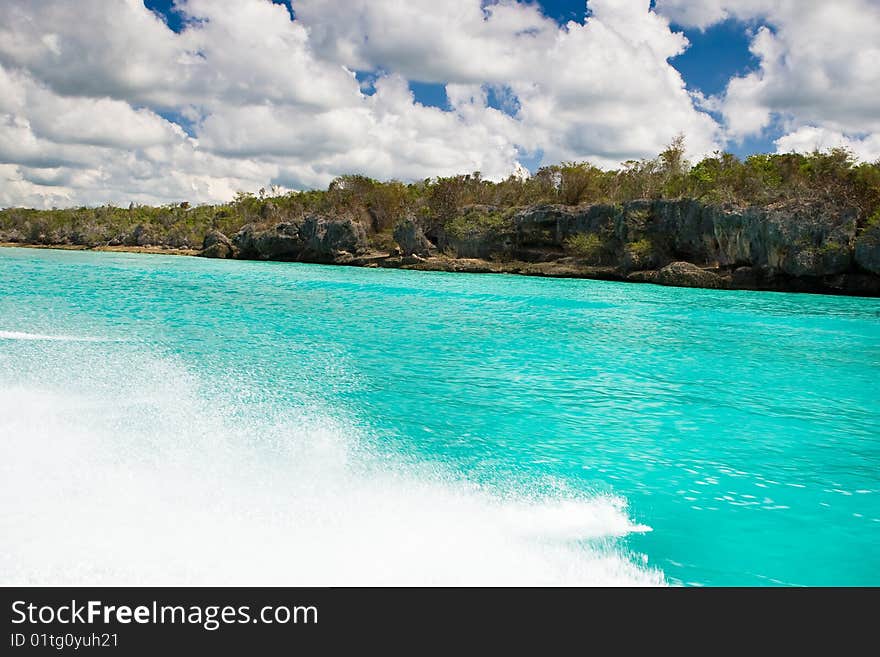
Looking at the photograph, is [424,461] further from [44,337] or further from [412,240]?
[412,240]

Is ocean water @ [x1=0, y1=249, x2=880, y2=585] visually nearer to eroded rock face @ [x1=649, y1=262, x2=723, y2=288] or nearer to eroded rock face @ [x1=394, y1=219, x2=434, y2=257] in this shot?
eroded rock face @ [x1=649, y1=262, x2=723, y2=288]

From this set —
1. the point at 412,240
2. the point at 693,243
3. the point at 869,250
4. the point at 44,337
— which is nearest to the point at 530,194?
the point at 412,240

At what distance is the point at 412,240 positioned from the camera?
6956 cm

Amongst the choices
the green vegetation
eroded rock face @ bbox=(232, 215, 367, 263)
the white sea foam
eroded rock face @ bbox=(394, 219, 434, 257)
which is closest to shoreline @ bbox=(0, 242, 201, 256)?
eroded rock face @ bbox=(232, 215, 367, 263)

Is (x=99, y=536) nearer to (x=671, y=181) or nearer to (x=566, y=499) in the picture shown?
(x=566, y=499)

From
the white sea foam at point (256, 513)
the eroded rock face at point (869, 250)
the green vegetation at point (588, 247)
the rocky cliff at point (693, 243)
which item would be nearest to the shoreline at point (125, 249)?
the rocky cliff at point (693, 243)

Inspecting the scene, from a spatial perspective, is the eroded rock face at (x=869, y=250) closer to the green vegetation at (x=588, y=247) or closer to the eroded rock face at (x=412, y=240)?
the green vegetation at (x=588, y=247)

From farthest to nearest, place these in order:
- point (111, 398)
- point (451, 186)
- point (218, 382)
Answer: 1. point (451, 186)
2. point (218, 382)
3. point (111, 398)

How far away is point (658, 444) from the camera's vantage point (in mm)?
8852

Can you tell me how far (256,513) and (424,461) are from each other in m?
2.42

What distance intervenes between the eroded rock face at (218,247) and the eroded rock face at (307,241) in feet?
3.52

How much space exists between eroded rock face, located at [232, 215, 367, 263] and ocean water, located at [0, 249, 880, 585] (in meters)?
57.9
